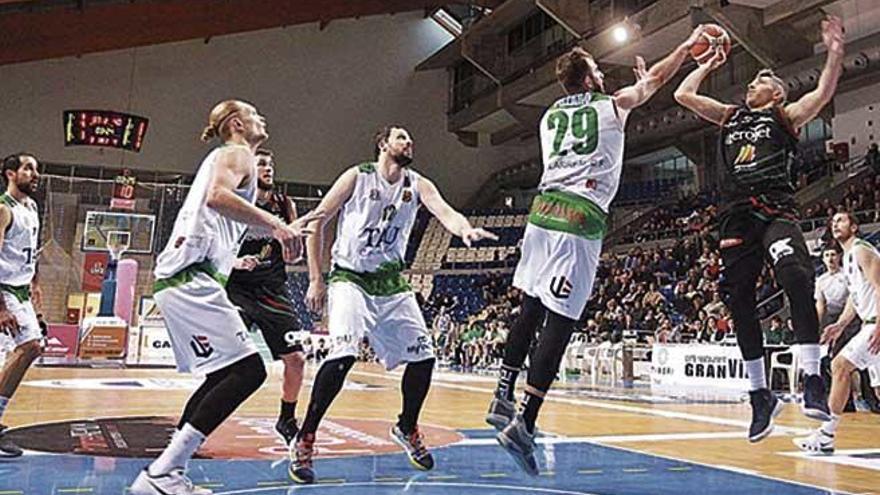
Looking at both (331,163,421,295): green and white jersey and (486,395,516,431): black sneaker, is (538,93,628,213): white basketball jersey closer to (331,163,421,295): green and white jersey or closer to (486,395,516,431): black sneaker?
(331,163,421,295): green and white jersey

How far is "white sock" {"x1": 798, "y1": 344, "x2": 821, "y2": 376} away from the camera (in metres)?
3.57

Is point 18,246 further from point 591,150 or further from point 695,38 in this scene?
point 695,38

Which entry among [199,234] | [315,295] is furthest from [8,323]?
[199,234]

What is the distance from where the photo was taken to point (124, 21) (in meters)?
22.1

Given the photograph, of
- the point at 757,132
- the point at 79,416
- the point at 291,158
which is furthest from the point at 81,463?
the point at 291,158

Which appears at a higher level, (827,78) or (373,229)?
(827,78)

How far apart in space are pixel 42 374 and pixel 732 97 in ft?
55.2

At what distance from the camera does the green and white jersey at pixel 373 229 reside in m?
3.99

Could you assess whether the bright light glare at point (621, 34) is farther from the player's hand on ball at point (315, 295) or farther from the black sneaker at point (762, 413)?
the player's hand on ball at point (315, 295)

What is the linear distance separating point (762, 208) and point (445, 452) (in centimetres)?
234

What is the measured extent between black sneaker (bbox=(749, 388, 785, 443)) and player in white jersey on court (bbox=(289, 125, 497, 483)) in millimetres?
1540

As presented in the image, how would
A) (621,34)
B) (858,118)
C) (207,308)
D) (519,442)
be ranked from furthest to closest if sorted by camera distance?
1. (858,118)
2. (621,34)
3. (519,442)
4. (207,308)

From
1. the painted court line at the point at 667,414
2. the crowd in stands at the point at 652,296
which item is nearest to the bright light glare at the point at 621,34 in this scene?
the crowd in stands at the point at 652,296

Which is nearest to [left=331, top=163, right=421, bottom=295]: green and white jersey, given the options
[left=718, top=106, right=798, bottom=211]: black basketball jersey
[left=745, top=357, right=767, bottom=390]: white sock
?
[left=718, top=106, right=798, bottom=211]: black basketball jersey
